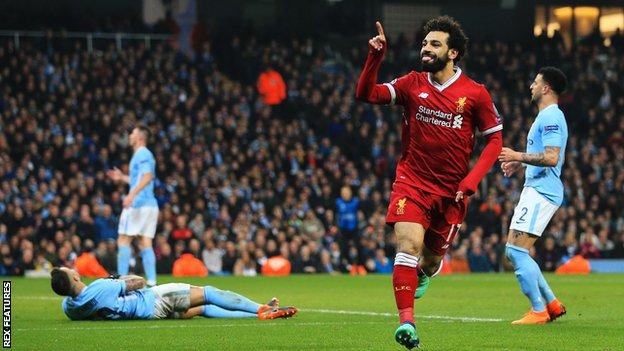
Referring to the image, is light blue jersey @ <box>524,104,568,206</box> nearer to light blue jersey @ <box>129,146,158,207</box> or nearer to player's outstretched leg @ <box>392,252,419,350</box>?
player's outstretched leg @ <box>392,252,419,350</box>

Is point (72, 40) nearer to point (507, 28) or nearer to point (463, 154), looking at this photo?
point (507, 28)

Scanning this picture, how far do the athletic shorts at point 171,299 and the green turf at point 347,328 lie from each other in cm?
19

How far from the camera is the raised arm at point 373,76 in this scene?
31.7 feet

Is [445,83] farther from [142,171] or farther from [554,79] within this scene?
[142,171]

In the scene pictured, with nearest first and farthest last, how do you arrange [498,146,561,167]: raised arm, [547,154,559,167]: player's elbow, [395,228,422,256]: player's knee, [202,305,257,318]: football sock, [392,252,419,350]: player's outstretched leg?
[392,252,419,350]: player's outstretched leg → [395,228,422,256]: player's knee → [498,146,561,167]: raised arm → [547,154,559,167]: player's elbow → [202,305,257,318]: football sock

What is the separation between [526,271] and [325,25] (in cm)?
3013

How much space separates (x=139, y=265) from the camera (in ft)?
90.4

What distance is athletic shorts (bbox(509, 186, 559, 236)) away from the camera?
1293cm

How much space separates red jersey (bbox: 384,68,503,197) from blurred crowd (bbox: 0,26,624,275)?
53.4ft

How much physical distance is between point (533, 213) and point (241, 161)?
19757mm

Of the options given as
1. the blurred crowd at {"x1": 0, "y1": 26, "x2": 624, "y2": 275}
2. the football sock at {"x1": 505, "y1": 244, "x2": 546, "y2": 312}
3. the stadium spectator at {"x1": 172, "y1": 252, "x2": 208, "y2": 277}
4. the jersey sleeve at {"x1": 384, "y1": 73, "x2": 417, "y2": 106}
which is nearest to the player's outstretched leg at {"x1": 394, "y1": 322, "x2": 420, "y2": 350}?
the jersey sleeve at {"x1": 384, "y1": 73, "x2": 417, "y2": 106}

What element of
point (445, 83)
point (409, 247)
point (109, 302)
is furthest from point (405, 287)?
point (109, 302)

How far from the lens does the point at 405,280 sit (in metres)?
9.83

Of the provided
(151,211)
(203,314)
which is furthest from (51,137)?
(203,314)
